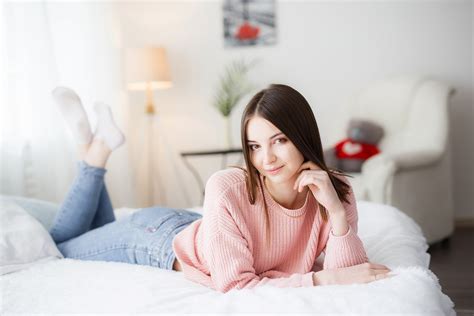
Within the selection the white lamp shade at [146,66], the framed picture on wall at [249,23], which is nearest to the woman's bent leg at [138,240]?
the white lamp shade at [146,66]

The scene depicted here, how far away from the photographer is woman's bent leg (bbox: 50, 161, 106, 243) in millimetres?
2219

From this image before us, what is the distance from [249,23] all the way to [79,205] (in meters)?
2.62

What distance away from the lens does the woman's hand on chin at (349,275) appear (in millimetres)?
1405

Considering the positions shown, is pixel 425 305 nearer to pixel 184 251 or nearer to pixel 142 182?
pixel 184 251

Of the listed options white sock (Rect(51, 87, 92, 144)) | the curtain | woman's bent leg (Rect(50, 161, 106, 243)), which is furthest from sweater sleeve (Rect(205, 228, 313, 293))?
the curtain

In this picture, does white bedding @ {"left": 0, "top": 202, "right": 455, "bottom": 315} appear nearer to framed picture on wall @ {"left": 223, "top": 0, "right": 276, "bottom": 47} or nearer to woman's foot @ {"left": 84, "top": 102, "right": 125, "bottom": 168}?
woman's foot @ {"left": 84, "top": 102, "right": 125, "bottom": 168}

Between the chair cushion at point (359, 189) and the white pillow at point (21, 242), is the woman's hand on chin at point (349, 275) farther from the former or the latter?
the chair cushion at point (359, 189)

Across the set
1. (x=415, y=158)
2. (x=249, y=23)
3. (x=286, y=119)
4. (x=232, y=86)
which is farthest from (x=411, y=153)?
(x=286, y=119)

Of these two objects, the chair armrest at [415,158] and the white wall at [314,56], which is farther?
the white wall at [314,56]

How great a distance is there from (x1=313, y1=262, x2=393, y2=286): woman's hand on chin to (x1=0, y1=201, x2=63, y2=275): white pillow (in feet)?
A: 3.33

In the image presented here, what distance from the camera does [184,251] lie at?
1.72 m

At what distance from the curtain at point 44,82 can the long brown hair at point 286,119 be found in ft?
6.74

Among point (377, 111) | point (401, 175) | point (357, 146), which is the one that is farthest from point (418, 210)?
point (377, 111)

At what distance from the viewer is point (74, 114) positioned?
7.82 ft
